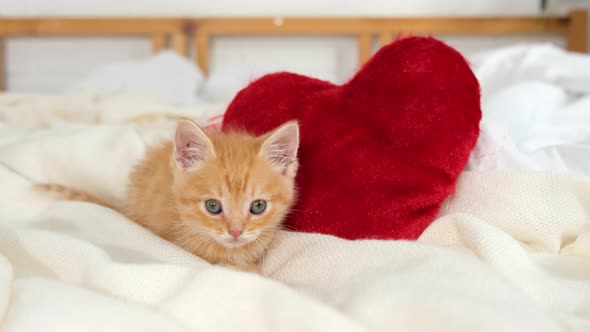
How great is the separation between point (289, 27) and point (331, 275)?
2.43 m

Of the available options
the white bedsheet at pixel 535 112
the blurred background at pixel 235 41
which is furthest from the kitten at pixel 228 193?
the blurred background at pixel 235 41

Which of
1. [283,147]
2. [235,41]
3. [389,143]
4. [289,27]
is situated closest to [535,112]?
[389,143]

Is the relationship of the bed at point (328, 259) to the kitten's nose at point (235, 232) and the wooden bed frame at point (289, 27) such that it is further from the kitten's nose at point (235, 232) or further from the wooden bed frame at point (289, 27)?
the wooden bed frame at point (289, 27)

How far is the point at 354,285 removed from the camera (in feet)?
2.36

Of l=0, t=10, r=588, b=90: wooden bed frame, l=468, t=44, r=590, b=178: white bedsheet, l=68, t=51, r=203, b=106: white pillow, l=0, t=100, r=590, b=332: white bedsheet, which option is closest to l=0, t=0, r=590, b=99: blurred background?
l=0, t=10, r=588, b=90: wooden bed frame

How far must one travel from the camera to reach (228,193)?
3.29ft

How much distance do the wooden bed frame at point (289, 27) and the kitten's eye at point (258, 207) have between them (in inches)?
84.5

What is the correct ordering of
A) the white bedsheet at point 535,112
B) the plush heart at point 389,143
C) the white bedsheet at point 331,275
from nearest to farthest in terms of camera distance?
the white bedsheet at point 331,275 < the plush heart at point 389,143 < the white bedsheet at point 535,112

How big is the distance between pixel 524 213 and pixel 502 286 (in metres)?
0.34

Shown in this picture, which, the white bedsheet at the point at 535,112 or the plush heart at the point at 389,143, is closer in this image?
the plush heart at the point at 389,143

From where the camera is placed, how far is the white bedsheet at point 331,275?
625 millimetres

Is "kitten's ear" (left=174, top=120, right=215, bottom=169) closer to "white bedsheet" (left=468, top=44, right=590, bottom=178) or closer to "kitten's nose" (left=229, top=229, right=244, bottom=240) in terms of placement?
"kitten's nose" (left=229, top=229, right=244, bottom=240)

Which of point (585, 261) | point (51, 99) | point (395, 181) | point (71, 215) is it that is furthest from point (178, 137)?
point (51, 99)

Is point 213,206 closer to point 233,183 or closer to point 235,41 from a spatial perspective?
point 233,183
